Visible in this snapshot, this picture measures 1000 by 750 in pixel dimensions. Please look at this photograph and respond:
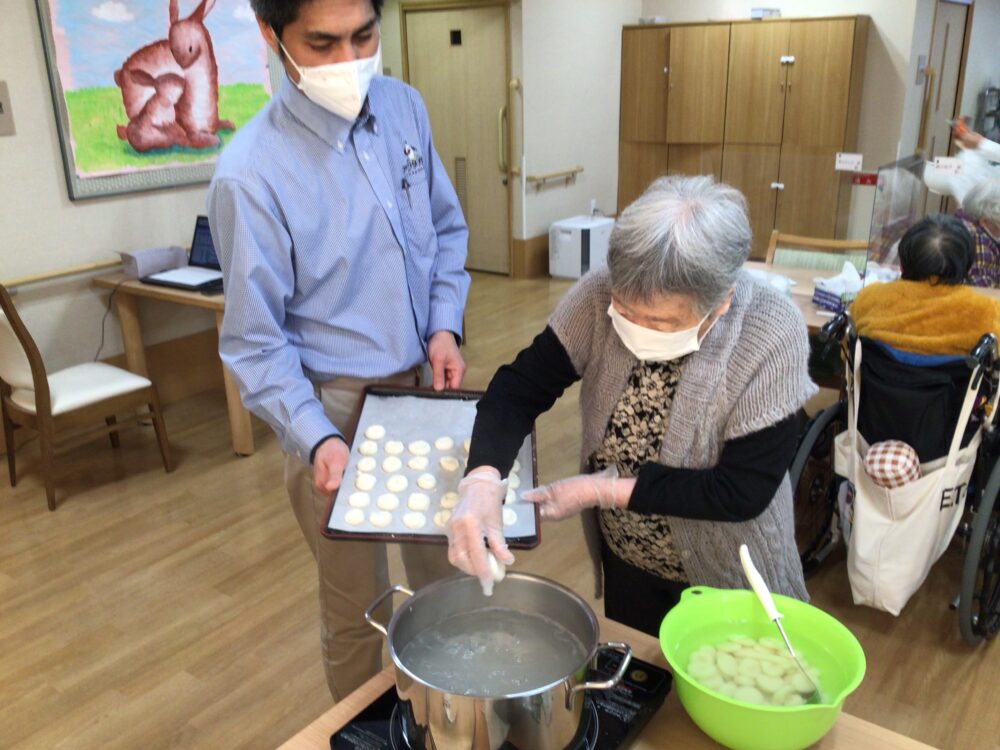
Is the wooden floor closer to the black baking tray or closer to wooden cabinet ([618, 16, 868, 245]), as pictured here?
the black baking tray

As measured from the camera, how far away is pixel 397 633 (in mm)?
953

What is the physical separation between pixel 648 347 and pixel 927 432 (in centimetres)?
124

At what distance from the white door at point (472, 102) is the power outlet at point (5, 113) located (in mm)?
3357

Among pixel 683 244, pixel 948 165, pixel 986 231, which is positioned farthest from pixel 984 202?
pixel 683 244

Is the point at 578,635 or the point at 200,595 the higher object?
the point at 578,635

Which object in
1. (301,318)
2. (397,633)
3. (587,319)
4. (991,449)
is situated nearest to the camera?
(397,633)

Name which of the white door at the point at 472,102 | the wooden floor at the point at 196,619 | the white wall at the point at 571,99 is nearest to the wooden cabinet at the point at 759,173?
the white wall at the point at 571,99

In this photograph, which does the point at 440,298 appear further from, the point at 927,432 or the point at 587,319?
the point at 927,432

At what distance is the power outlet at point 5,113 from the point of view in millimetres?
3137

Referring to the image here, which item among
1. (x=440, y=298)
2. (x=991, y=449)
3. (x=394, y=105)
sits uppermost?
(x=394, y=105)

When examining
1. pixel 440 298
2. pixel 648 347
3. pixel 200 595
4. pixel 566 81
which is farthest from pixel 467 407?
pixel 566 81

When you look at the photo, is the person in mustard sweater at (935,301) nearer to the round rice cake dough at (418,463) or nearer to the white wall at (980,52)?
the round rice cake dough at (418,463)

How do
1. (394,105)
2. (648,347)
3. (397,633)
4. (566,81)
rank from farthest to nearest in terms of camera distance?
(566,81) < (394,105) < (648,347) < (397,633)

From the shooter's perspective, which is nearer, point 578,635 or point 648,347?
point 578,635
